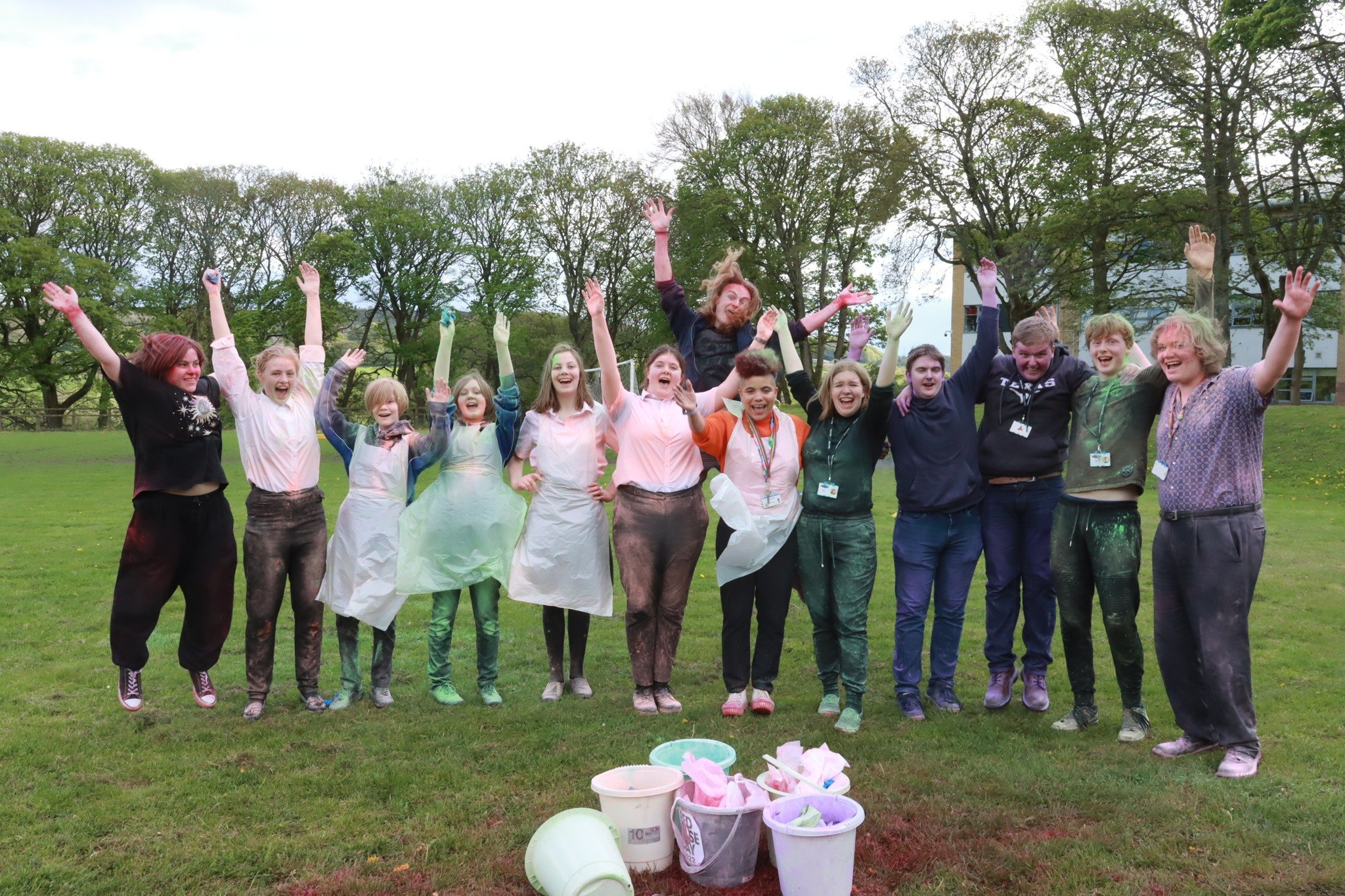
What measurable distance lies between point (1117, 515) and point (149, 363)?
4931 millimetres

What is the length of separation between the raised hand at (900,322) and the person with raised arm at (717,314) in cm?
53

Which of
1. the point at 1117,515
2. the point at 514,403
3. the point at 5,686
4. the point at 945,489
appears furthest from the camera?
the point at 5,686

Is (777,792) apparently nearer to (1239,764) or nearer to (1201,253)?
(1239,764)

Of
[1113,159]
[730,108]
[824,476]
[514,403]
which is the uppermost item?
[730,108]

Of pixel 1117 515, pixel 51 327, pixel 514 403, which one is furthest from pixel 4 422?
pixel 1117 515

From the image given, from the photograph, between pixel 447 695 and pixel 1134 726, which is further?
pixel 447 695

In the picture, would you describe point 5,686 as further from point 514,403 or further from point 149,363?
point 514,403

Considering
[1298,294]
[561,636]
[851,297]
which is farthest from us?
[851,297]

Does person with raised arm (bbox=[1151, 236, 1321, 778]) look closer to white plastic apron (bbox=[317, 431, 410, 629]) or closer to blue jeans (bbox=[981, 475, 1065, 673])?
blue jeans (bbox=[981, 475, 1065, 673])

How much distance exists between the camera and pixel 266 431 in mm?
4770

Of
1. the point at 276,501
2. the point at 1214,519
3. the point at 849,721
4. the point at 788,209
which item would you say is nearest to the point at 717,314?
the point at 849,721

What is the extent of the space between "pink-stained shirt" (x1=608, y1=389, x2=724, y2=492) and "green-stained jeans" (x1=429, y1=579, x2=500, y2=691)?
1.02 meters

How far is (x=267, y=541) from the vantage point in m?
4.78

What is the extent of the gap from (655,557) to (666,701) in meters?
0.84
